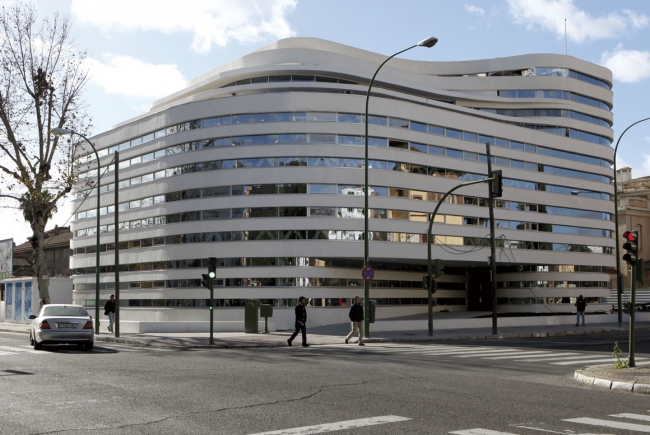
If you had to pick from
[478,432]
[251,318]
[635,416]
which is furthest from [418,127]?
[478,432]

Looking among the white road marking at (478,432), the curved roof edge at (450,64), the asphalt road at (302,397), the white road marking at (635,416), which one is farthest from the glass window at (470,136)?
the white road marking at (478,432)

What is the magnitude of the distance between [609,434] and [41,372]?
36.1 feet

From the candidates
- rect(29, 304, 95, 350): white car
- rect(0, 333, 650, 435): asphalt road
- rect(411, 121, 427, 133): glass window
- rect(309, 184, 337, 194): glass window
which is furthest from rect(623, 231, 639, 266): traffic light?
rect(411, 121, 427, 133): glass window

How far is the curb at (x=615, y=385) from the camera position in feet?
37.5

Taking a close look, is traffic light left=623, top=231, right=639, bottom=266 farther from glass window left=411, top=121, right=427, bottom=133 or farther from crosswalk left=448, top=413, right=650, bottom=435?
glass window left=411, top=121, right=427, bottom=133

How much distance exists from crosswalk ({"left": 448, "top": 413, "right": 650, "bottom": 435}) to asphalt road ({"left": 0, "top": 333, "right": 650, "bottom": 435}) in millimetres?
22

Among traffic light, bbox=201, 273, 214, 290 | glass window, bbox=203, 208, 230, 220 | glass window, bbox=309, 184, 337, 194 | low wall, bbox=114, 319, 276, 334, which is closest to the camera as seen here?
traffic light, bbox=201, 273, 214, 290

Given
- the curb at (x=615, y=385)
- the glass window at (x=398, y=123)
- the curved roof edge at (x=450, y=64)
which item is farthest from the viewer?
the curved roof edge at (x=450, y=64)

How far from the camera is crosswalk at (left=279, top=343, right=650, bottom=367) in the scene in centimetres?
1728

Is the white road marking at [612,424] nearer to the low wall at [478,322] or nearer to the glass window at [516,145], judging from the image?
the low wall at [478,322]

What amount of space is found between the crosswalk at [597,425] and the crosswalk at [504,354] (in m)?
7.61

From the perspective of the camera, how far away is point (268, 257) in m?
40.1

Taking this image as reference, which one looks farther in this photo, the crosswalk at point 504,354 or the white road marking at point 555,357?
the white road marking at point 555,357

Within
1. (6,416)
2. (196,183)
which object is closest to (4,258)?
(196,183)
